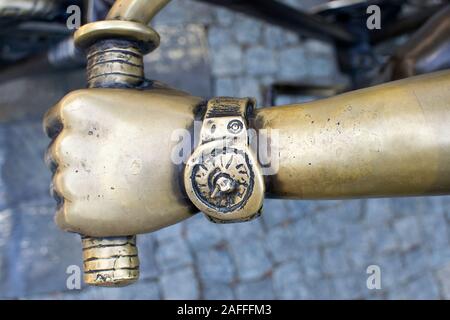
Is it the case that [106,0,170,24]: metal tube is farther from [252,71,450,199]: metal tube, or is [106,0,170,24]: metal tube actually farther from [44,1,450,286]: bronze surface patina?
[252,71,450,199]: metal tube

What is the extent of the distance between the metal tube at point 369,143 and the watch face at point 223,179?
41 mm

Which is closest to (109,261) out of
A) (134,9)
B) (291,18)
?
(134,9)

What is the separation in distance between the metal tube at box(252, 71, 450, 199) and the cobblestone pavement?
3.13 feet

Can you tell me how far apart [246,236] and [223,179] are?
115 cm

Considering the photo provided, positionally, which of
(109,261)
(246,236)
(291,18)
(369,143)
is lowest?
(109,261)

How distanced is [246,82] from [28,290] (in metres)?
0.96

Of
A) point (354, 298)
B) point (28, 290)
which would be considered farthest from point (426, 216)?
point (28, 290)

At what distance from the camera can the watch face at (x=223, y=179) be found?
652 mm

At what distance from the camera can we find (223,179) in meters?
0.65

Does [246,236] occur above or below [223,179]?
above

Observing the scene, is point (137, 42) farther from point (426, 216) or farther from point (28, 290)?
point (426, 216)

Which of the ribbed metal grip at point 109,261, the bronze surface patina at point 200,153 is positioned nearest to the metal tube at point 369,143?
the bronze surface patina at point 200,153

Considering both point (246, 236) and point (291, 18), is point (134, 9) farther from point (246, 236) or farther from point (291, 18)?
point (246, 236)

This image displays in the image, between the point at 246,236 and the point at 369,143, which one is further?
the point at 246,236
